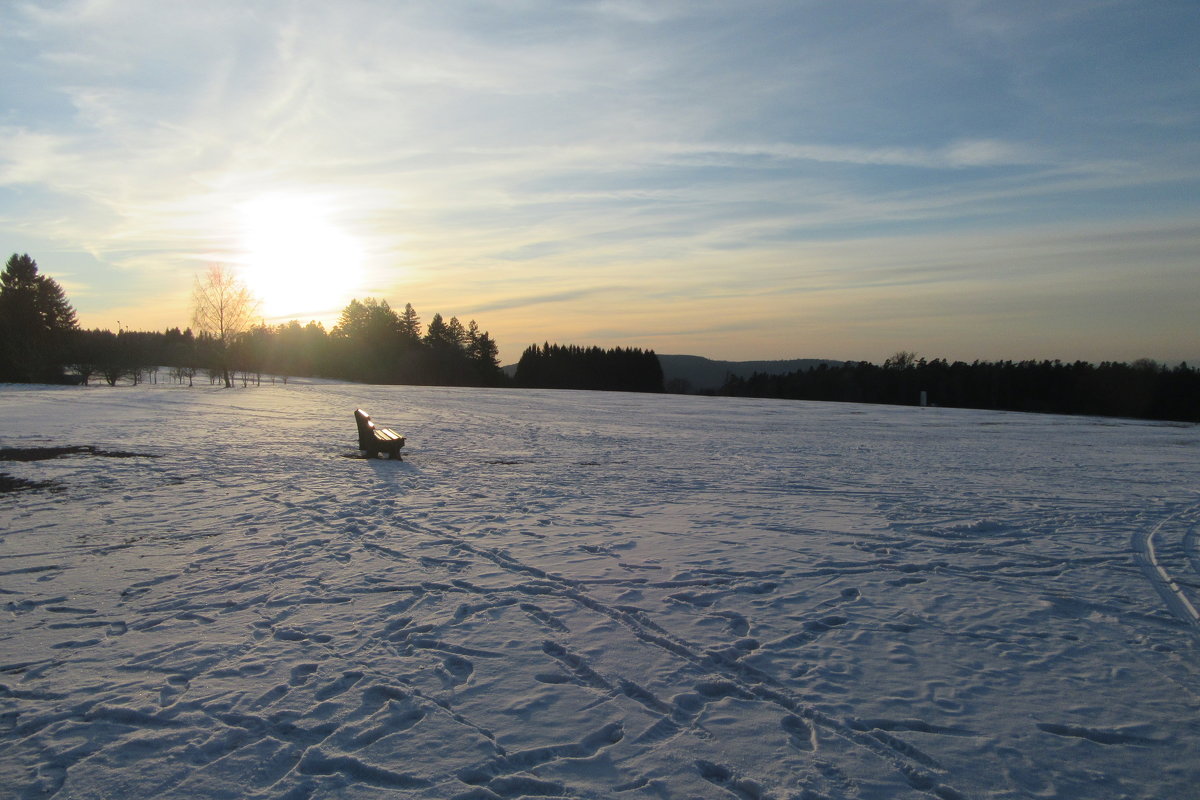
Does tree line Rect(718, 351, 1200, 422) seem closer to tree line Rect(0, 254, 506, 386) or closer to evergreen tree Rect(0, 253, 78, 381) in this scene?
tree line Rect(0, 254, 506, 386)

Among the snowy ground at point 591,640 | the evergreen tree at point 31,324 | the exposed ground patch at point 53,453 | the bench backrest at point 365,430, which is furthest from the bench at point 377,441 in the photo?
the evergreen tree at point 31,324

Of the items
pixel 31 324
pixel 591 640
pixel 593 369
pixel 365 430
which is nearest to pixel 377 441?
pixel 365 430

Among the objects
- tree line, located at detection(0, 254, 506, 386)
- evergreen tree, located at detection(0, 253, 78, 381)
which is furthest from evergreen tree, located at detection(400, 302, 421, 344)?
evergreen tree, located at detection(0, 253, 78, 381)

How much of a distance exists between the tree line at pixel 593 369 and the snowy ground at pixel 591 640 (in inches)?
3310

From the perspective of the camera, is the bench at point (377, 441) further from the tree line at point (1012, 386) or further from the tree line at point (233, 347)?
the tree line at point (1012, 386)

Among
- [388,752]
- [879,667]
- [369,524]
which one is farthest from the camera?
[369,524]

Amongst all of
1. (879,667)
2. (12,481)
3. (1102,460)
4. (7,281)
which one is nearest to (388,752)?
(879,667)

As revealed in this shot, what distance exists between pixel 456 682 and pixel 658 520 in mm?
4564

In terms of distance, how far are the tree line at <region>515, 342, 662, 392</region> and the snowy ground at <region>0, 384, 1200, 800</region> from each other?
84067 millimetres

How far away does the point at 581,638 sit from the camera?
486 centimetres

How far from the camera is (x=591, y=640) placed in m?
4.83

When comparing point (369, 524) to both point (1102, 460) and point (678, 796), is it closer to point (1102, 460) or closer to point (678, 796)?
point (678, 796)

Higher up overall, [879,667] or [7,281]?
[7,281]

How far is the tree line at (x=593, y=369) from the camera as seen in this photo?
95812 mm
